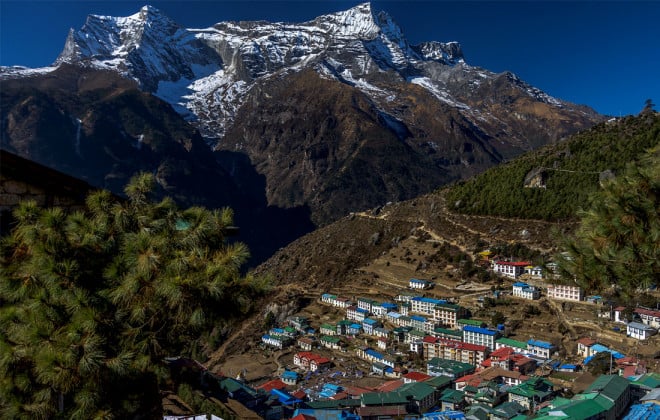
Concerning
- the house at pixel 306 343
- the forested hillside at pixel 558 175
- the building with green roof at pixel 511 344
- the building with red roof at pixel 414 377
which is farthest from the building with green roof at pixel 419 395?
the forested hillside at pixel 558 175

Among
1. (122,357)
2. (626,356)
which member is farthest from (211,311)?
(626,356)

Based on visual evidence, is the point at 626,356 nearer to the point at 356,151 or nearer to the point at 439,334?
the point at 439,334

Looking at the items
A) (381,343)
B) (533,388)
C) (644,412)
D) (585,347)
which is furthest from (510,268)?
(644,412)

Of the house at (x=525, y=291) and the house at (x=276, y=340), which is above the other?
the house at (x=525, y=291)

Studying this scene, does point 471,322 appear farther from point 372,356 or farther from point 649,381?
point 649,381

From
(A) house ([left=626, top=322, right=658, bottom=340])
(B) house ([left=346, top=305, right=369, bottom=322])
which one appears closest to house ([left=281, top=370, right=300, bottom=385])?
(B) house ([left=346, top=305, right=369, bottom=322])

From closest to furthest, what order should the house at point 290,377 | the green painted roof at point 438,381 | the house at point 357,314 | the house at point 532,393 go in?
1. the house at point 532,393
2. the green painted roof at point 438,381
3. the house at point 290,377
4. the house at point 357,314

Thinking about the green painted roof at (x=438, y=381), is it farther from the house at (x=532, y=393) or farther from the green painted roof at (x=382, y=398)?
the house at (x=532, y=393)
